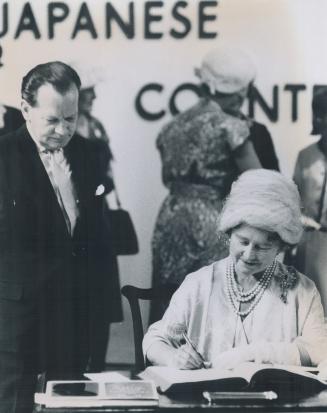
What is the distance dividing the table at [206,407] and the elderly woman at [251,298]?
1.30 feet

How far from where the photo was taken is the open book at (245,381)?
187 centimetres

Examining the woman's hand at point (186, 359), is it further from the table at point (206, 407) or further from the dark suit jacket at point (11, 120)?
the dark suit jacket at point (11, 120)

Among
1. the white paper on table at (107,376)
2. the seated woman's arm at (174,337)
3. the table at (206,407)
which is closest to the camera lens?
the table at (206,407)

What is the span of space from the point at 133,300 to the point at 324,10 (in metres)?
1.27

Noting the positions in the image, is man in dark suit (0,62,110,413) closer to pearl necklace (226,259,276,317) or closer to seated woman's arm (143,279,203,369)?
seated woman's arm (143,279,203,369)

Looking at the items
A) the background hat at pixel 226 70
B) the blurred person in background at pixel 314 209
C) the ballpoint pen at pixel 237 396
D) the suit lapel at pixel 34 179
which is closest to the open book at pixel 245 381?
the ballpoint pen at pixel 237 396

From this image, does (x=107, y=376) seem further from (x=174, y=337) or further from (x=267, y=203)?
(x=267, y=203)

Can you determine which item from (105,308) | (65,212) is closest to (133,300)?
(105,308)

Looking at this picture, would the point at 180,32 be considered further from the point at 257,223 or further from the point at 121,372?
the point at 121,372

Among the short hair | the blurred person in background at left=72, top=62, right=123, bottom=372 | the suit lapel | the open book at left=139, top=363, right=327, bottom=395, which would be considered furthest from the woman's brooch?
the short hair

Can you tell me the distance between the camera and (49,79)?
2250 mm

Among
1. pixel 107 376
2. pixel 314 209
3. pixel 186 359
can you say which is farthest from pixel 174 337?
pixel 314 209

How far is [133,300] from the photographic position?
227cm

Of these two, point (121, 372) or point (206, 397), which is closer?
point (206, 397)
